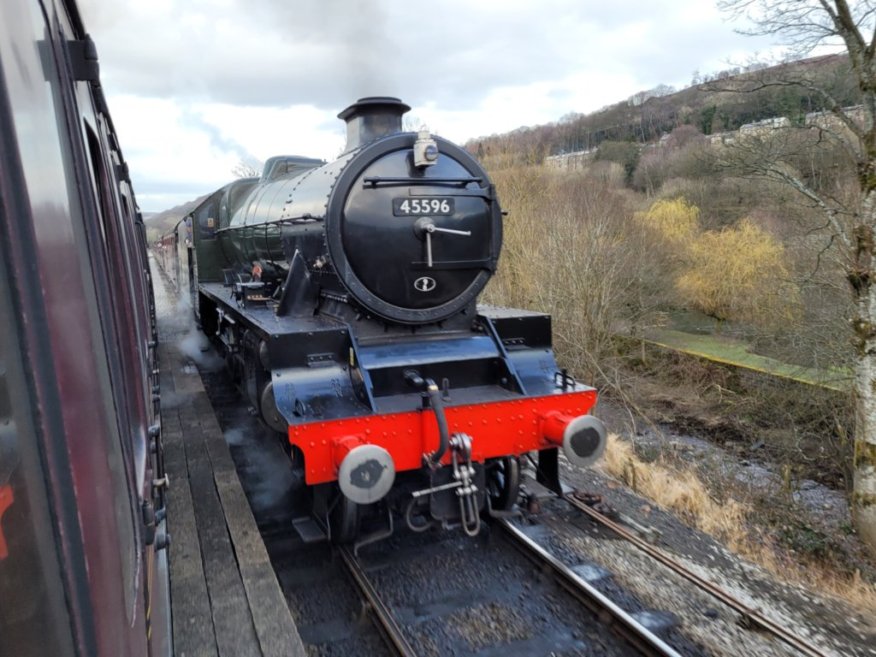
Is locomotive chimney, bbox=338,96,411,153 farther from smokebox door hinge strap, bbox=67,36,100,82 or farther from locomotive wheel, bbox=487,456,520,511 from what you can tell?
smokebox door hinge strap, bbox=67,36,100,82

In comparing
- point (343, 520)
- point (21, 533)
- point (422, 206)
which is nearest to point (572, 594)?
point (343, 520)

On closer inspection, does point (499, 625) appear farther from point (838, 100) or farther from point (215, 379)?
point (838, 100)

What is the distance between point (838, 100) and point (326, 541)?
349 inches

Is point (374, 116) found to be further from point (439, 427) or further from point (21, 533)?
point (21, 533)

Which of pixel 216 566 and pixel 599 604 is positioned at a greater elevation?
pixel 216 566

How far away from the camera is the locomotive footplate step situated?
3240 millimetres

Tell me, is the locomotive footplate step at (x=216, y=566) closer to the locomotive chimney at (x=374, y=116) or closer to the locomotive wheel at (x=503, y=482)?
the locomotive wheel at (x=503, y=482)

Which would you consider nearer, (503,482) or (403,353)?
(403,353)

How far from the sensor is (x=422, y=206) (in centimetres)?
474

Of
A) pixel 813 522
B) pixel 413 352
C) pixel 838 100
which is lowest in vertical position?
pixel 813 522

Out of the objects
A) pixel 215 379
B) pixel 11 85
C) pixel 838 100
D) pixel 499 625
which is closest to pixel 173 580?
pixel 499 625

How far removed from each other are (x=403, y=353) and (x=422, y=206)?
1.10m

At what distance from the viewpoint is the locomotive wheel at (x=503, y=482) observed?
16.4ft

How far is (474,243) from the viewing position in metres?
4.96
